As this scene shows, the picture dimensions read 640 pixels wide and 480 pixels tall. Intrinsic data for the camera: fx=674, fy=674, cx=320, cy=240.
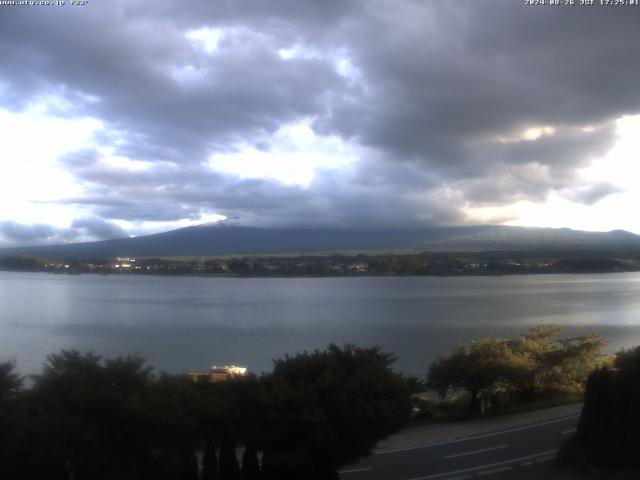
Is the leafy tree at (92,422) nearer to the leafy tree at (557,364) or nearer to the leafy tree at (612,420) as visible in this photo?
the leafy tree at (612,420)

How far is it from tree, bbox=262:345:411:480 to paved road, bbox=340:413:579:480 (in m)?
1.68

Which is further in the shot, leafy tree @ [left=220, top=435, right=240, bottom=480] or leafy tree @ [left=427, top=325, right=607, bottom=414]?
leafy tree @ [left=427, top=325, right=607, bottom=414]

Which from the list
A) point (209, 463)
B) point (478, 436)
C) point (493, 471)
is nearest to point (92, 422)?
point (209, 463)

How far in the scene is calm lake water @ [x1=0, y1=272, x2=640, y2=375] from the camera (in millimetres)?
34688

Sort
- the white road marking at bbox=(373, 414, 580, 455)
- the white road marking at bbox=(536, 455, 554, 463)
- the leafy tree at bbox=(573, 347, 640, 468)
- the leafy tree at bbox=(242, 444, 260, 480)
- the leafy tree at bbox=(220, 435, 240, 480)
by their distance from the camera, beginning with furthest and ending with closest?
the white road marking at bbox=(373, 414, 580, 455) < the white road marking at bbox=(536, 455, 554, 463) < the leafy tree at bbox=(573, 347, 640, 468) < the leafy tree at bbox=(242, 444, 260, 480) < the leafy tree at bbox=(220, 435, 240, 480)

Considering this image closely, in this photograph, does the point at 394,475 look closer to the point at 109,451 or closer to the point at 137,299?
the point at 109,451

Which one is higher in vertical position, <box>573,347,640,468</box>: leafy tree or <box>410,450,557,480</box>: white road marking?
<box>573,347,640,468</box>: leafy tree

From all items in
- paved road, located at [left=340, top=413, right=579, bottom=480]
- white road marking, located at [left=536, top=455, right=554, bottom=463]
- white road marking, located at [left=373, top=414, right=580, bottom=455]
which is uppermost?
white road marking, located at [left=536, top=455, right=554, bottom=463]

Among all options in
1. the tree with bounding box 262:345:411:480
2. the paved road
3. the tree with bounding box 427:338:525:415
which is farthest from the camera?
the tree with bounding box 427:338:525:415

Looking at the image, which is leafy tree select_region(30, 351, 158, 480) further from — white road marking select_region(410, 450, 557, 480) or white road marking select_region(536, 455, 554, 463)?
white road marking select_region(536, 455, 554, 463)

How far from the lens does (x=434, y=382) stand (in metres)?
18.3

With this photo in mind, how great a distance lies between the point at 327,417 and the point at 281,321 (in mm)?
38798

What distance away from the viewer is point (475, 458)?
12.4m

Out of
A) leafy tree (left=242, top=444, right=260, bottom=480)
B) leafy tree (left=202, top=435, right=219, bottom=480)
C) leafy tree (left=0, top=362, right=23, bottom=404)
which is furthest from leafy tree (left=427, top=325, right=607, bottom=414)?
leafy tree (left=0, top=362, right=23, bottom=404)
